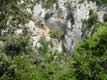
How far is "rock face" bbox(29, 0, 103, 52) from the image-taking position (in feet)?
281

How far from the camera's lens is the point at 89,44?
28.8 meters

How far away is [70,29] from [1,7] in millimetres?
73078

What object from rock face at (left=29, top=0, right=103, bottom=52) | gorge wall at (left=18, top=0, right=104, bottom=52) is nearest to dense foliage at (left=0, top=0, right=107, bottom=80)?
gorge wall at (left=18, top=0, right=104, bottom=52)

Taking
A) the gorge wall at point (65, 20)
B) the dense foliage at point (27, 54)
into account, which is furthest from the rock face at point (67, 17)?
the dense foliage at point (27, 54)

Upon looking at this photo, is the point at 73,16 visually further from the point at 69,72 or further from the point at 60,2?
the point at 69,72

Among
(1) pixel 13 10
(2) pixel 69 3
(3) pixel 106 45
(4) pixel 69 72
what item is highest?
(2) pixel 69 3

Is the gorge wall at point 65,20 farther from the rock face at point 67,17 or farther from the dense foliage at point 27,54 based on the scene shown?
the dense foliage at point 27,54

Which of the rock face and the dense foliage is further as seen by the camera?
the rock face

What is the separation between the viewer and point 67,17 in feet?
297

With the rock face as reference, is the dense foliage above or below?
below

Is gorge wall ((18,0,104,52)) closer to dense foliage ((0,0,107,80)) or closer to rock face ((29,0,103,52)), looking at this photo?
rock face ((29,0,103,52))

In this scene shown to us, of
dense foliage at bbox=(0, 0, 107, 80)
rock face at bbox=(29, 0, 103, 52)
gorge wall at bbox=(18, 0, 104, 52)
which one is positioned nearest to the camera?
dense foliage at bbox=(0, 0, 107, 80)

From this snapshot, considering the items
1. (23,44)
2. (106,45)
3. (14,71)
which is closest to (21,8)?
(23,44)

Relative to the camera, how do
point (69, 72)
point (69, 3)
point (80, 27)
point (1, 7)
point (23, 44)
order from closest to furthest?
point (1, 7) < point (23, 44) < point (69, 72) < point (80, 27) < point (69, 3)
